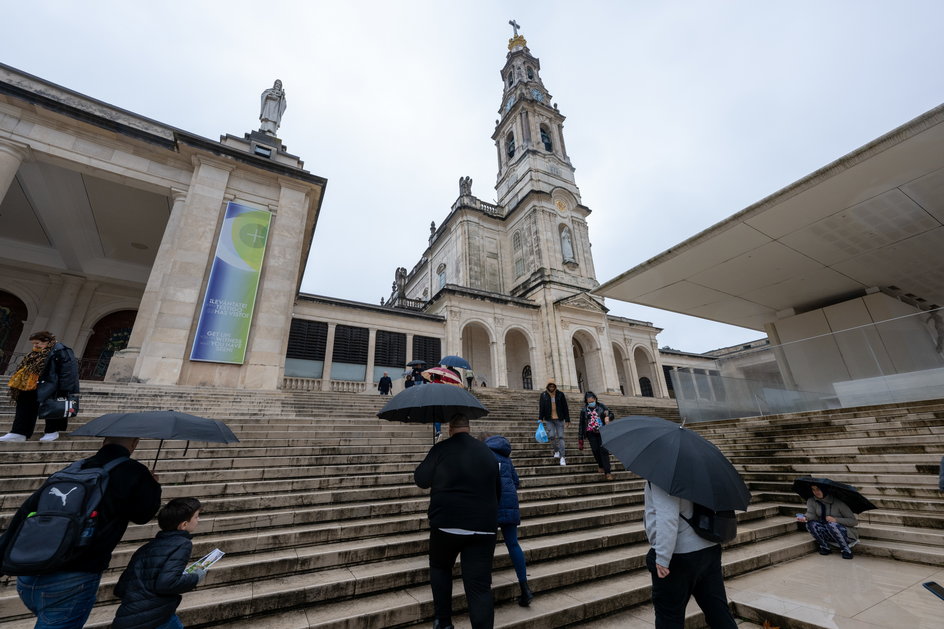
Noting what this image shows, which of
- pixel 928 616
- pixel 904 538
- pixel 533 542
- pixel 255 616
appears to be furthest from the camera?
pixel 904 538

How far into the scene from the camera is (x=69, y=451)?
536 centimetres

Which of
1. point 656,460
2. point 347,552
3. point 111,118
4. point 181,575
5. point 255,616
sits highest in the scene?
point 111,118

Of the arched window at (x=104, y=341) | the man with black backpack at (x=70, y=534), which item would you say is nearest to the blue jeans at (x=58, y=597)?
the man with black backpack at (x=70, y=534)

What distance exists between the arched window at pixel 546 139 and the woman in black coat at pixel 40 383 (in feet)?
120

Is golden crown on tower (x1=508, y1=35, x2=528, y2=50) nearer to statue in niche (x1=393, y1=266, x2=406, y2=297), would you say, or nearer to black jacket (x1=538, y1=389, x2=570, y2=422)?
statue in niche (x1=393, y1=266, x2=406, y2=297)

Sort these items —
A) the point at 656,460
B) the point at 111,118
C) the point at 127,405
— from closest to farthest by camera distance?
1. the point at 656,460
2. the point at 127,405
3. the point at 111,118

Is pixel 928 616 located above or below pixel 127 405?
below

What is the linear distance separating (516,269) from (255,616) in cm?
2929

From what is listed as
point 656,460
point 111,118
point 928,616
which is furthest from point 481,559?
point 111,118

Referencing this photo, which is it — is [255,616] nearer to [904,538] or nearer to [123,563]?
[123,563]

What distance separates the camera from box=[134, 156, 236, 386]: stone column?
1055cm

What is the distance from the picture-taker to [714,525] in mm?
2531

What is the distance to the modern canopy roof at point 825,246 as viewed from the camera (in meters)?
7.79

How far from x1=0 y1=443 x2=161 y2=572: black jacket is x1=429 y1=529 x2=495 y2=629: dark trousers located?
194 cm
